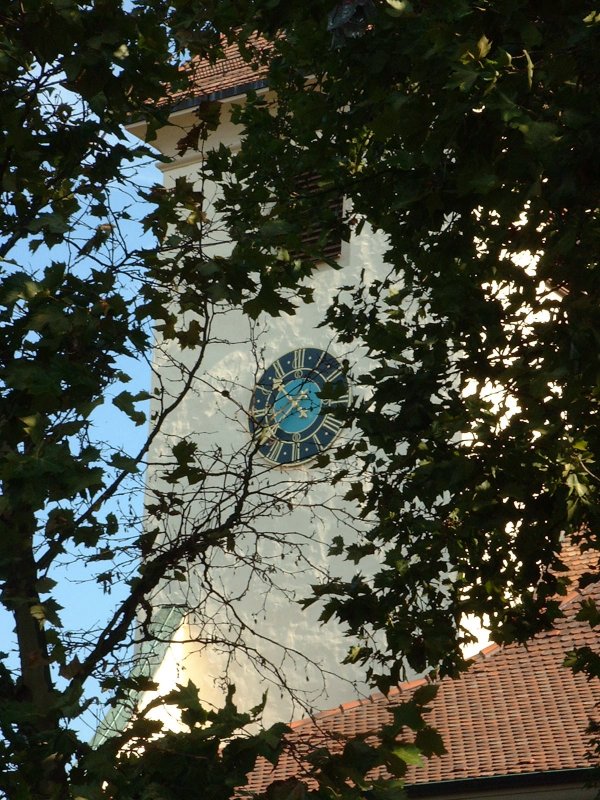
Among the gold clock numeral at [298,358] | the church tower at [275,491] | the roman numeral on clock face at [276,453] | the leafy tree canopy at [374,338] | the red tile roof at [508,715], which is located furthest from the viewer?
the gold clock numeral at [298,358]

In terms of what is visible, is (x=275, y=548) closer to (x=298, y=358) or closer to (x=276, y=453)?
(x=276, y=453)

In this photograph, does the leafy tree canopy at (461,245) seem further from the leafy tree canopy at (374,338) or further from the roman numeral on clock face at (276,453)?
the roman numeral on clock face at (276,453)

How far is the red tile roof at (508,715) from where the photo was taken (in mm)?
11555

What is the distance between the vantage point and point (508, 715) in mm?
12516

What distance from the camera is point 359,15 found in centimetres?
531

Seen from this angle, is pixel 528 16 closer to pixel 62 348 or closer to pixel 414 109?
pixel 414 109

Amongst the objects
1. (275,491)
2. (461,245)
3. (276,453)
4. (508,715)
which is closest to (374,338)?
(461,245)

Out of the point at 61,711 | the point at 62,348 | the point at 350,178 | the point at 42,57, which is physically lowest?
the point at 61,711

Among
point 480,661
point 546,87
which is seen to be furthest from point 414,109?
point 480,661

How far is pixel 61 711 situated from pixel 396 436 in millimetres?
3497

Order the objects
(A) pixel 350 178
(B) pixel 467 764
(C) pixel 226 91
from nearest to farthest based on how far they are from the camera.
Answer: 1. (A) pixel 350 178
2. (B) pixel 467 764
3. (C) pixel 226 91

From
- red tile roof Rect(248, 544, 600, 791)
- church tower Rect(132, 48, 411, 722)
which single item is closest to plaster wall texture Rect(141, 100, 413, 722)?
church tower Rect(132, 48, 411, 722)

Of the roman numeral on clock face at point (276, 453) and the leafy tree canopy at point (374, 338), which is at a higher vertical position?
the roman numeral on clock face at point (276, 453)

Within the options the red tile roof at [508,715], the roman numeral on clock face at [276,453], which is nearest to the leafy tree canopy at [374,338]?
the red tile roof at [508,715]
